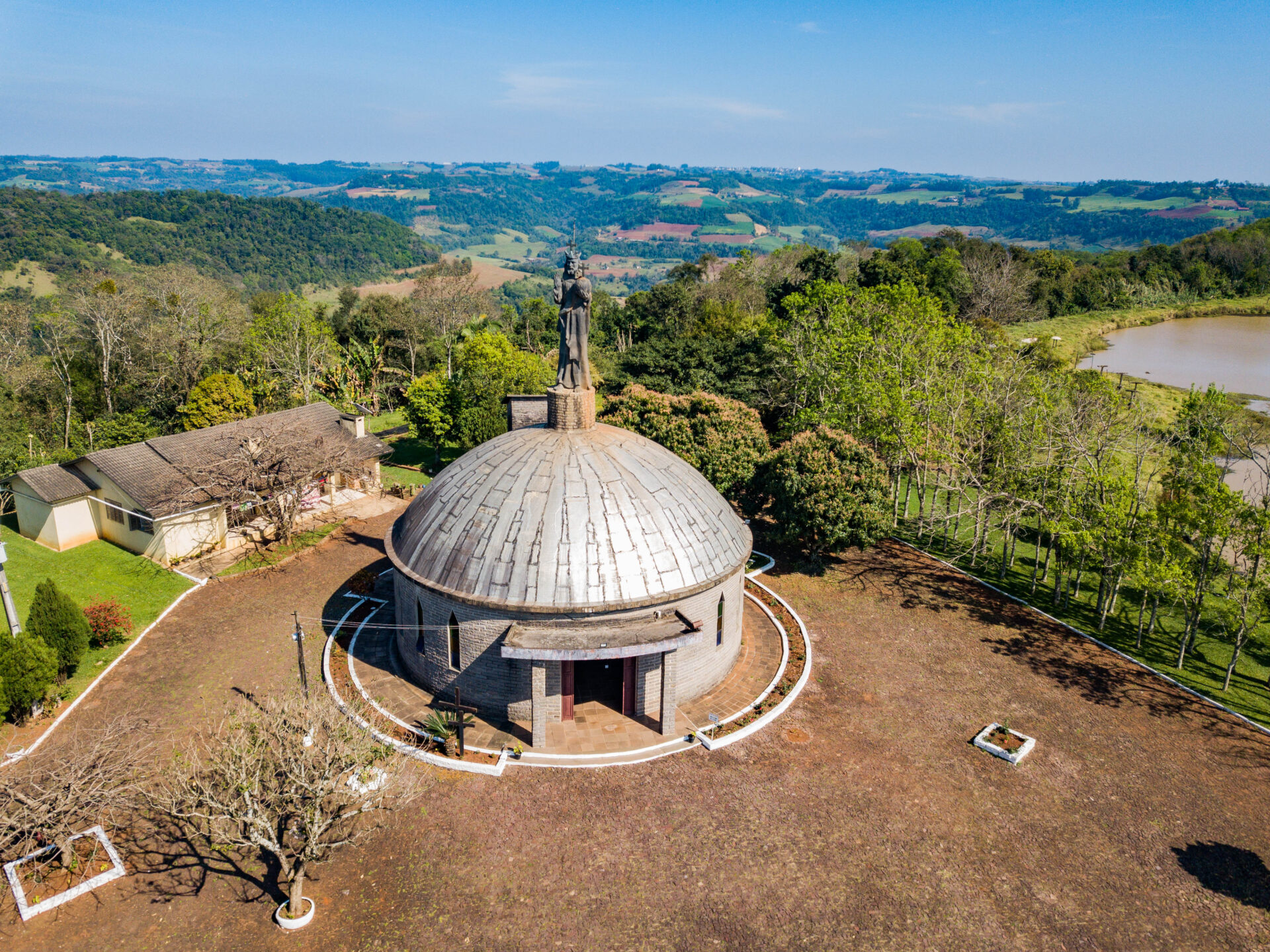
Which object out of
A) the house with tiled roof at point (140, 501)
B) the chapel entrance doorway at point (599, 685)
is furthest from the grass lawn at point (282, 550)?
the chapel entrance doorway at point (599, 685)

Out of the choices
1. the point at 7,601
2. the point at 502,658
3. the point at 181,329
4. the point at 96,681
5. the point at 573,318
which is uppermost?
the point at 573,318

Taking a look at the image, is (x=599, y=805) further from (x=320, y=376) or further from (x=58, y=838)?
(x=320, y=376)

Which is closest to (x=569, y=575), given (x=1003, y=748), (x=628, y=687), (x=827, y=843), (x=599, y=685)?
(x=628, y=687)

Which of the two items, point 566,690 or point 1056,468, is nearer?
point 566,690

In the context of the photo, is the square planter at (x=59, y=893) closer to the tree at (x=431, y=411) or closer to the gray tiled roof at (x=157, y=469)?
the gray tiled roof at (x=157, y=469)

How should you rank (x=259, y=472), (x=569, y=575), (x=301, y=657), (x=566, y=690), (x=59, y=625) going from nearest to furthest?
1. (x=301, y=657)
2. (x=569, y=575)
3. (x=566, y=690)
4. (x=59, y=625)
5. (x=259, y=472)

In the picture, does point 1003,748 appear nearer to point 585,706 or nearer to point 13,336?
point 585,706

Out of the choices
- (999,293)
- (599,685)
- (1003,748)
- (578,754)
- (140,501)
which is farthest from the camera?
(999,293)
